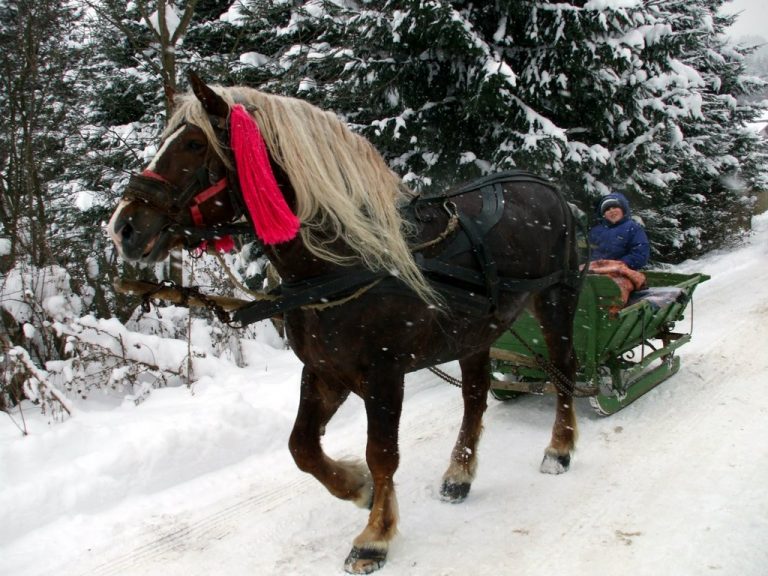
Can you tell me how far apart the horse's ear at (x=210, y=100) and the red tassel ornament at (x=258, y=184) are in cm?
4

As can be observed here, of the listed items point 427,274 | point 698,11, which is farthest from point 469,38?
point 698,11

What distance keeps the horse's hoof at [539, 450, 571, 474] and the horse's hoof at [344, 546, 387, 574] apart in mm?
1419

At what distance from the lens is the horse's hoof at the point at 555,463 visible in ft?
12.4

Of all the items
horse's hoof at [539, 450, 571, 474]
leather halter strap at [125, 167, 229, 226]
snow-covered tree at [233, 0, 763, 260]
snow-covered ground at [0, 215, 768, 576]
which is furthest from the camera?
snow-covered tree at [233, 0, 763, 260]

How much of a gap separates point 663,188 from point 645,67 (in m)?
2.53

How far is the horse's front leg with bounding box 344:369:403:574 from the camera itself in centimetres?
273

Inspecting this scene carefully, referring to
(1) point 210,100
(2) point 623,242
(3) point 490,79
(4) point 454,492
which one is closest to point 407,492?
(4) point 454,492

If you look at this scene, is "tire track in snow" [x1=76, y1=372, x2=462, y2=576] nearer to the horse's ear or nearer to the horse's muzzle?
the horse's muzzle

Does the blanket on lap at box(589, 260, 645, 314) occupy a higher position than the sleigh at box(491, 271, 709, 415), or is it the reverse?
the blanket on lap at box(589, 260, 645, 314)

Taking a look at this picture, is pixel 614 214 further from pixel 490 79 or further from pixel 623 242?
pixel 490 79

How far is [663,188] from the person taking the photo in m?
9.55

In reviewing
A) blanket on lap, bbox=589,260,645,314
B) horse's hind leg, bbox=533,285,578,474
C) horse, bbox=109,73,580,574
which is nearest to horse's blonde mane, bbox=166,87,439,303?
horse, bbox=109,73,580,574

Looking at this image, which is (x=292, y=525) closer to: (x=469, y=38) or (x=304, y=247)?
(x=304, y=247)

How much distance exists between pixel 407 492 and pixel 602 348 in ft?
6.16
